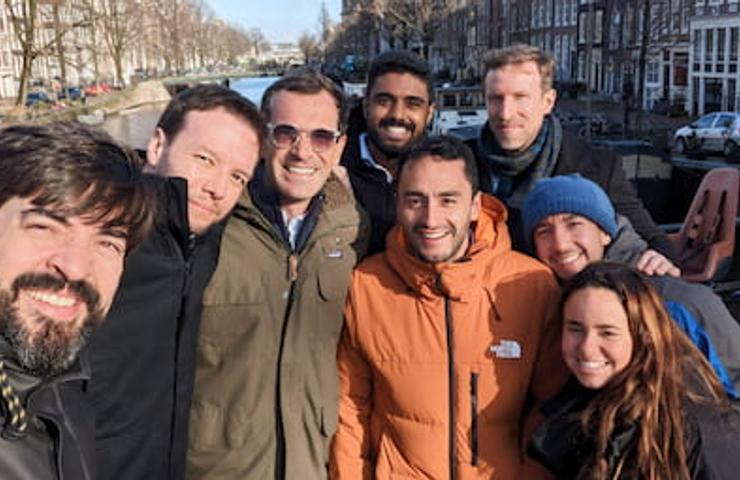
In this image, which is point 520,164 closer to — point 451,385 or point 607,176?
point 607,176

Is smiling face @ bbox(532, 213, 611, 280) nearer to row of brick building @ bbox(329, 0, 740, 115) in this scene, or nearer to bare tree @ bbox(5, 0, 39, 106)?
row of brick building @ bbox(329, 0, 740, 115)

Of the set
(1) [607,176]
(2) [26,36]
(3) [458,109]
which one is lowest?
(1) [607,176]

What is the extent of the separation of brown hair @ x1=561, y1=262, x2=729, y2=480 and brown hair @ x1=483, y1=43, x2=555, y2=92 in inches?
53.6

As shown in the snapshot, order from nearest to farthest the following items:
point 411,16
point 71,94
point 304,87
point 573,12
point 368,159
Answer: point 304,87 → point 368,159 → point 411,16 → point 573,12 → point 71,94

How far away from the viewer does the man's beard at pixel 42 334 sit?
148 cm

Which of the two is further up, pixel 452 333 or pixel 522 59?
pixel 522 59

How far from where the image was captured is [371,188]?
10.8 ft

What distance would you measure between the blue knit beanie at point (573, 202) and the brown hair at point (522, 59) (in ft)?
2.60

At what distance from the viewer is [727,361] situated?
→ 2.01 meters

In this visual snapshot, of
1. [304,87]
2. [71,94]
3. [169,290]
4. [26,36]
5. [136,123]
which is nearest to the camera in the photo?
[169,290]

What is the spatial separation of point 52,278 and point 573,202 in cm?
153

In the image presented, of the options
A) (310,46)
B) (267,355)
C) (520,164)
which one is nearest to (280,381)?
(267,355)

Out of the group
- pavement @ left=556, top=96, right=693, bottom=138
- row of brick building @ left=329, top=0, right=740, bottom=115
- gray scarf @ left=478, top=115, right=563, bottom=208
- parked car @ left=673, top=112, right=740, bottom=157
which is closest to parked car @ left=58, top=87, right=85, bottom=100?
row of brick building @ left=329, top=0, right=740, bottom=115

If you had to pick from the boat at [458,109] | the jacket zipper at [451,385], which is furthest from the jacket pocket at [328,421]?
the boat at [458,109]
